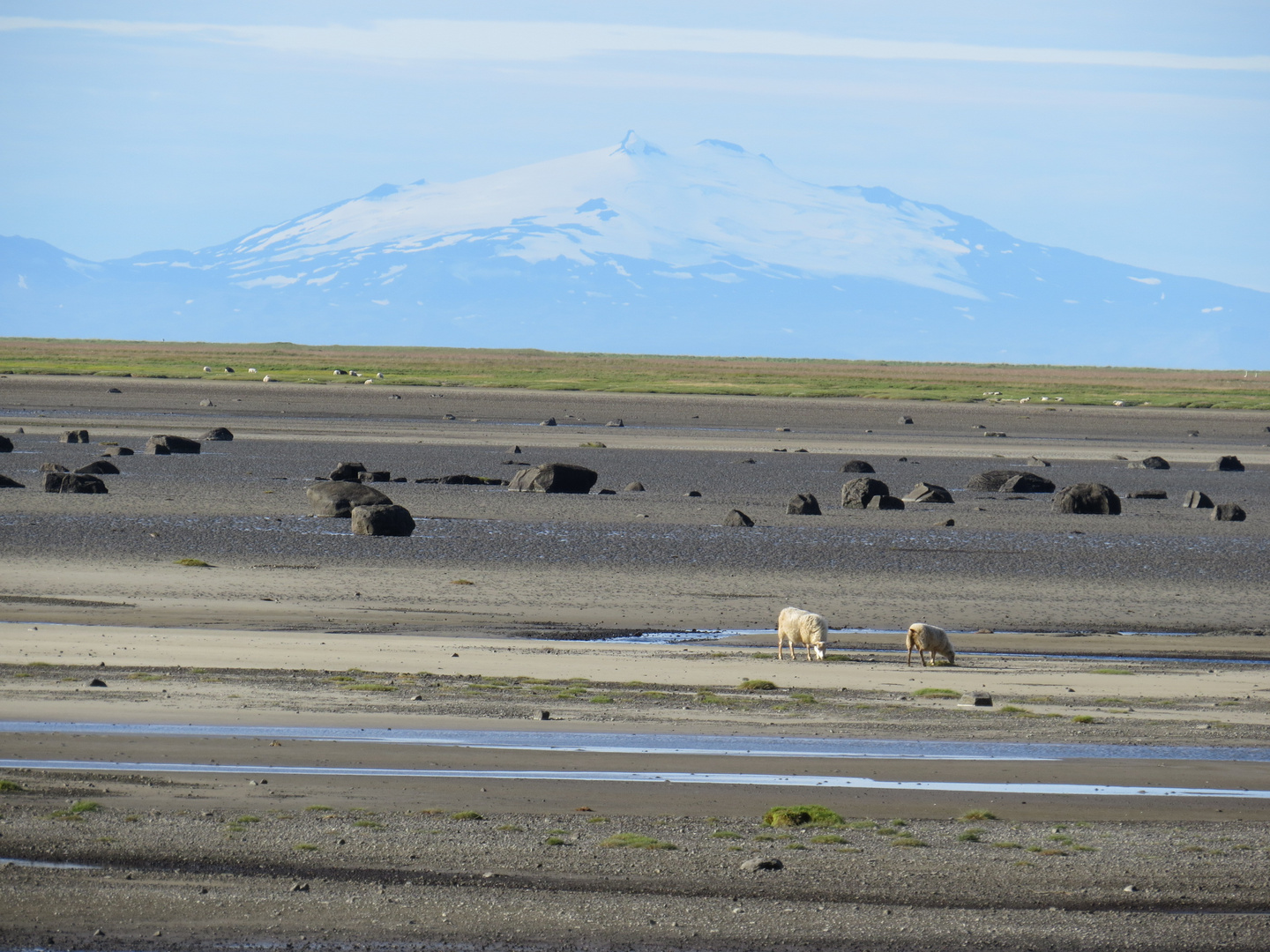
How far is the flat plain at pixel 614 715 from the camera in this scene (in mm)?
7031

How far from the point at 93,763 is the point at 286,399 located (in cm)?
6632

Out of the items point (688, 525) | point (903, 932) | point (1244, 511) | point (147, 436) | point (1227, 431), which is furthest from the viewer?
point (1227, 431)

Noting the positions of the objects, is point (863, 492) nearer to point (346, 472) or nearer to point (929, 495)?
point (929, 495)

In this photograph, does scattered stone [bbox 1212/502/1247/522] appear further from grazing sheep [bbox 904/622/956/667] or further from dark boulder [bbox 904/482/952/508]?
grazing sheep [bbox 904/622/956/667]

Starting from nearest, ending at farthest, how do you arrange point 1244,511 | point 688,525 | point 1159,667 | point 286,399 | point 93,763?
point 93,763 < point 1159,667 < point 688,525 < point 1244,511 < point 286,399

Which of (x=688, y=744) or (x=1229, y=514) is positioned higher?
(x=1229, y=514)

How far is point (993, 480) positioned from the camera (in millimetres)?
35562

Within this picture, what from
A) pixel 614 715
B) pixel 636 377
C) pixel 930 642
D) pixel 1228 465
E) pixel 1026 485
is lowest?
pixel 614 715

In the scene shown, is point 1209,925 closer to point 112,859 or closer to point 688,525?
point 112,859

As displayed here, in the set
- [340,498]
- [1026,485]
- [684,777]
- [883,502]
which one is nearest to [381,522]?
[340,498]

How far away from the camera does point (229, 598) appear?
17.5 m

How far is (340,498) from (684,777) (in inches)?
687

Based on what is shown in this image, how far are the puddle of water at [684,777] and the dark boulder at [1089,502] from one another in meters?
21.8

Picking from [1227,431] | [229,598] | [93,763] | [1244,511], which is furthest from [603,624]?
[1227,431]
